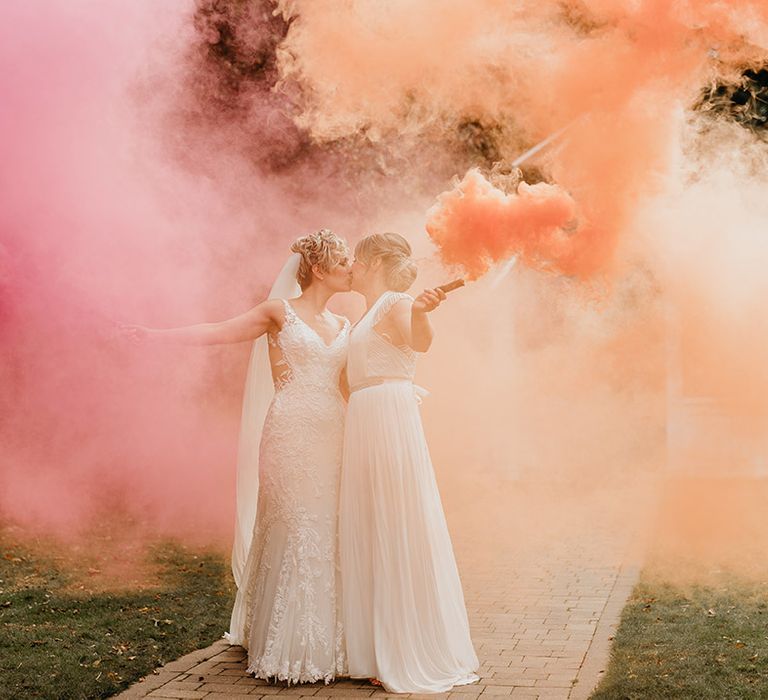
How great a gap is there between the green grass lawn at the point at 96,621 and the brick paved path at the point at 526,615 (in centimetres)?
22

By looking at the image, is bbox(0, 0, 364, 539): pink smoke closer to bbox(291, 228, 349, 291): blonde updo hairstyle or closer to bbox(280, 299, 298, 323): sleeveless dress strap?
bbox(280, 299, 298, 323): sleeveless dress strap

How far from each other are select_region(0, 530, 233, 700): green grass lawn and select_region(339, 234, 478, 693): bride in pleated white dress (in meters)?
1.37

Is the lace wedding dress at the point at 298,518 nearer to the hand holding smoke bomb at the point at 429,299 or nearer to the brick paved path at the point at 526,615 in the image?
the brick paved path at the point at 526,615

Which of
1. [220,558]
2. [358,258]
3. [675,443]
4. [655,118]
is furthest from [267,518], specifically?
[675,443]

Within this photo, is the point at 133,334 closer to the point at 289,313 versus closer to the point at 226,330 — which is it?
the point at 226,330

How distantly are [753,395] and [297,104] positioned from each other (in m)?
10.2

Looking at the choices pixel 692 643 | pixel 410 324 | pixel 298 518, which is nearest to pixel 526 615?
pixel 692 643

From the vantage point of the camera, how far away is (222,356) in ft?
40.0

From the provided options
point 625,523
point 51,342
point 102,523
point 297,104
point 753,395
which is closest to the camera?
point 51,342

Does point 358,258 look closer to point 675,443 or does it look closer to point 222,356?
point 222,356

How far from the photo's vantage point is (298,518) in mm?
6219

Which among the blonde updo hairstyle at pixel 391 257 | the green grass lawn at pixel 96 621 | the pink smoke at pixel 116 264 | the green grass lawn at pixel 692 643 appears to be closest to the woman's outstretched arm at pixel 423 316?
the blonde updo hairstyle at pixel 391 257

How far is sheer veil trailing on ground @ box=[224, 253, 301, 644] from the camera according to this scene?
6766 millimetres

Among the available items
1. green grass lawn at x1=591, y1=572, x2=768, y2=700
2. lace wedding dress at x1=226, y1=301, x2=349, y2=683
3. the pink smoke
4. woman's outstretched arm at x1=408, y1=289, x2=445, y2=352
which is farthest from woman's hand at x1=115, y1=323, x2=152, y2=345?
green grass lawn at x1=591, y1=572, x2=768, y2=700
